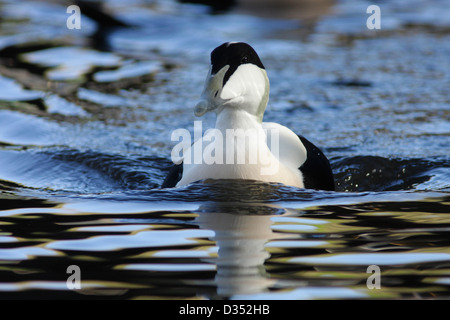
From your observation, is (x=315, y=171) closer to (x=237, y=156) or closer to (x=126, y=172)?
(x=237, y=156)

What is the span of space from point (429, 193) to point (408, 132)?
222cm

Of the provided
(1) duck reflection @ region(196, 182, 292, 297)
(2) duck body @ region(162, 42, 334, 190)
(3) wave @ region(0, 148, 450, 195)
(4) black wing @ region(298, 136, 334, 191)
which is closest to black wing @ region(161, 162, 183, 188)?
(2) duck body @ region(162, 42, 334, 190)

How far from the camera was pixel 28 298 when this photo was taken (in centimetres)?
274

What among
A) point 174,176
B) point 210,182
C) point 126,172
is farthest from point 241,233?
point 126,172

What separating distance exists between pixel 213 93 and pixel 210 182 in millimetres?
512

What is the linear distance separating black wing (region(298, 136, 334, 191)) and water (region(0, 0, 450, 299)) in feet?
0.72

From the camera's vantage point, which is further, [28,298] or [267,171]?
[267,171]

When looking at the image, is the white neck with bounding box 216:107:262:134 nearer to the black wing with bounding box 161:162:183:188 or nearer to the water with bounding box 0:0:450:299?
the water with bounding box 0:0:450:299

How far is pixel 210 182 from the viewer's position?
170 inches

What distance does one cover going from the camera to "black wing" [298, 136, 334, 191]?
4668mm

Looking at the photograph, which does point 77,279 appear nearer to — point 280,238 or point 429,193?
point 280,238

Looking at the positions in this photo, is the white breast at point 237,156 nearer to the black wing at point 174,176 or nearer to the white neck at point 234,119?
the white neck at point 234,119

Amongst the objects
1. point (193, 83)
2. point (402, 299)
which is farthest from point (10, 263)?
point (193, 83)
